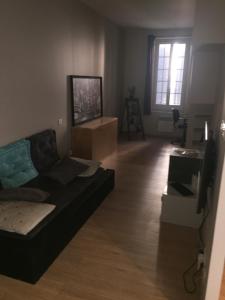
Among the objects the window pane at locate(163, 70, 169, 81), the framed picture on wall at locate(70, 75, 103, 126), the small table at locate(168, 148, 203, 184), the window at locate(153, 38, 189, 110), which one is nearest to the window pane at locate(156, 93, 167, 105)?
the window at locate(153, 38, 189, 110)

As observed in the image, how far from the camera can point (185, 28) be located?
6598 millimetres

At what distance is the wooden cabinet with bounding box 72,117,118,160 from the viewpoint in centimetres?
457

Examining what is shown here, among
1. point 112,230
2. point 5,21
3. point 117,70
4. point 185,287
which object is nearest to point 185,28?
point 117,70

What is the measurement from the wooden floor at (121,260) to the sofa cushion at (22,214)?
1.41 ft

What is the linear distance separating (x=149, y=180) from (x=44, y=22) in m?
2.72

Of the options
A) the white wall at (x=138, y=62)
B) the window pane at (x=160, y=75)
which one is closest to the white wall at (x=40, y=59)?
the white wall at (x=138, y=62)

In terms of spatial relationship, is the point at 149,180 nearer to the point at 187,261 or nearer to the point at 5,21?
the point at 187,261

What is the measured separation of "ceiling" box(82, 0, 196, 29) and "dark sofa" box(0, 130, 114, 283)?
2553 millimetres

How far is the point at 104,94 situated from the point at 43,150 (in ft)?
9.52

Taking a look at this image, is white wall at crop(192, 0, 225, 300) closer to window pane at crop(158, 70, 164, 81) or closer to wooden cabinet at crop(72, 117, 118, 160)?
wooden cabinet at crop(72, 117, 118, 160)

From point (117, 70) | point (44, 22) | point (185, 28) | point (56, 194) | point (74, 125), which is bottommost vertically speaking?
point (56, 194)

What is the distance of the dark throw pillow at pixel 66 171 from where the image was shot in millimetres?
3068

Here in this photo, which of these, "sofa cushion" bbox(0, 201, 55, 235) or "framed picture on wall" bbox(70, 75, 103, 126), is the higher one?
"framed picture on wall" bbox(70, 75, 103, 126)

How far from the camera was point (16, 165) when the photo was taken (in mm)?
3031
